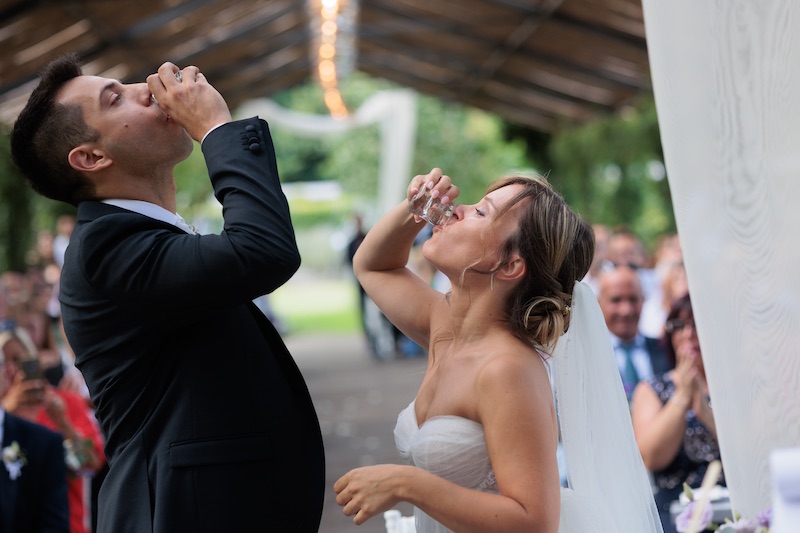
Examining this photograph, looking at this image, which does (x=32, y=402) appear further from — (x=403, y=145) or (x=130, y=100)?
(x=403, y=145)

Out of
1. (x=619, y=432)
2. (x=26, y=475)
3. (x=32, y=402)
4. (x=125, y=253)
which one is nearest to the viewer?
(x=125, y=253)

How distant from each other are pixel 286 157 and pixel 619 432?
46834 mm

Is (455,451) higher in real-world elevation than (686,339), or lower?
higher

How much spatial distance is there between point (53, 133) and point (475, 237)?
970 mm

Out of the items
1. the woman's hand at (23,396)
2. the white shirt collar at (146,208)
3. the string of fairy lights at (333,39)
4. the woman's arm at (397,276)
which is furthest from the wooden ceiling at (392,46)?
the white shirt collar at (146,208)

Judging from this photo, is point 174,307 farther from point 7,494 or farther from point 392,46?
point 392,46

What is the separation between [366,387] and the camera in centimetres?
1384

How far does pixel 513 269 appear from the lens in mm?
2408

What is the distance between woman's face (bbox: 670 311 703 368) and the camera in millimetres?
3902

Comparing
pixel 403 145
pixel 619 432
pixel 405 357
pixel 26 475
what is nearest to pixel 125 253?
pixel 619 432

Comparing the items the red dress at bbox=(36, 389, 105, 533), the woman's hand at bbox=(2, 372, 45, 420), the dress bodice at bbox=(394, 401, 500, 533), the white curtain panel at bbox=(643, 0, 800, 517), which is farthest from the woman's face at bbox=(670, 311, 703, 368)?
the woman's hand at bbox=(2, 372, 45, 420)

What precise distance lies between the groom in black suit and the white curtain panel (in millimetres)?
979

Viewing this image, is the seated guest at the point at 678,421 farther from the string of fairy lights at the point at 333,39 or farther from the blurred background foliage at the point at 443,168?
the string of fairy lights at the point at 333,39

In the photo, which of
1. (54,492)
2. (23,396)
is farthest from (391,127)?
A: (54,492)
